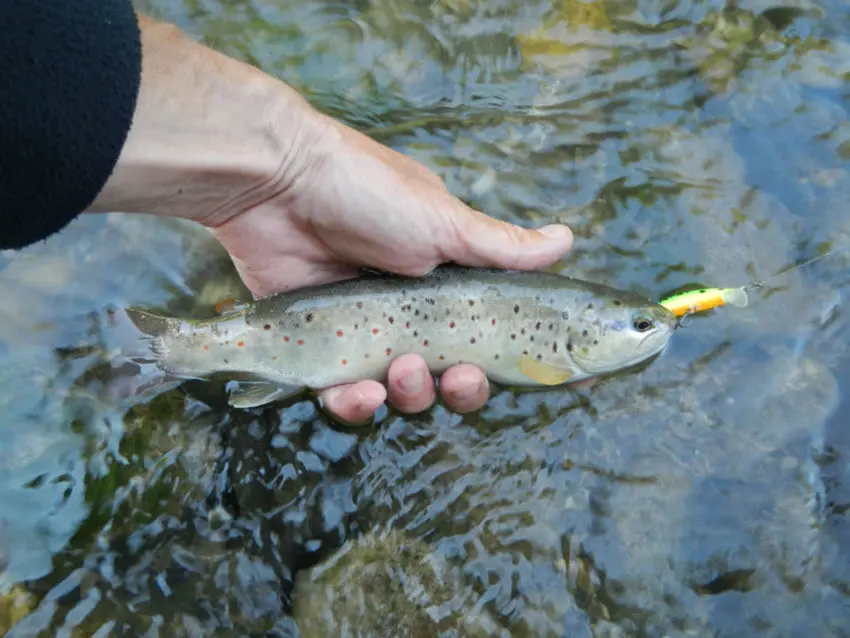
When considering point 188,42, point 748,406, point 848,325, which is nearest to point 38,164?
point 188,42

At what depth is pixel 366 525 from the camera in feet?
11.1

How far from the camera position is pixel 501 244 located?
336cm

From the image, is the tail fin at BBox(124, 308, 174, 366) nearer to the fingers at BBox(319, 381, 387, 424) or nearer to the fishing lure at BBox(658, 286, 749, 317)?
the fingers at BBox(319, 381, 387, 424)

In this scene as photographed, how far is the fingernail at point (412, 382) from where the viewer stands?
10.9 ft

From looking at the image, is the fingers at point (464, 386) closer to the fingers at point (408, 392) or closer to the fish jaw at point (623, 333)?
the fingers at point (408, 392)

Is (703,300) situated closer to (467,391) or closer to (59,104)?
(467,391)

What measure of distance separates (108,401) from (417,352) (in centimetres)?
145

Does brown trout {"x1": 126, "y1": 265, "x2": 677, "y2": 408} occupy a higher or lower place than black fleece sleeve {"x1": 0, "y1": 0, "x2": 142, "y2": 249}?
lower

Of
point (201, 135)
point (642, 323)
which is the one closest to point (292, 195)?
point (201, 135)

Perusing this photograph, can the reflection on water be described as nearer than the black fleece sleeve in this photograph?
No

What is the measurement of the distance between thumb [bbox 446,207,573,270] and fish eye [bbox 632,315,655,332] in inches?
18.3

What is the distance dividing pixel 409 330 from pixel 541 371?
0.65 metres

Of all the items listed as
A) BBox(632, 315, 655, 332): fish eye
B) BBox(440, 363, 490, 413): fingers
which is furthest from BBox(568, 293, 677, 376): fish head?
BBox(440, 363, 490, 413): fingers

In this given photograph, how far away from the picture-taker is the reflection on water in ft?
10.4
